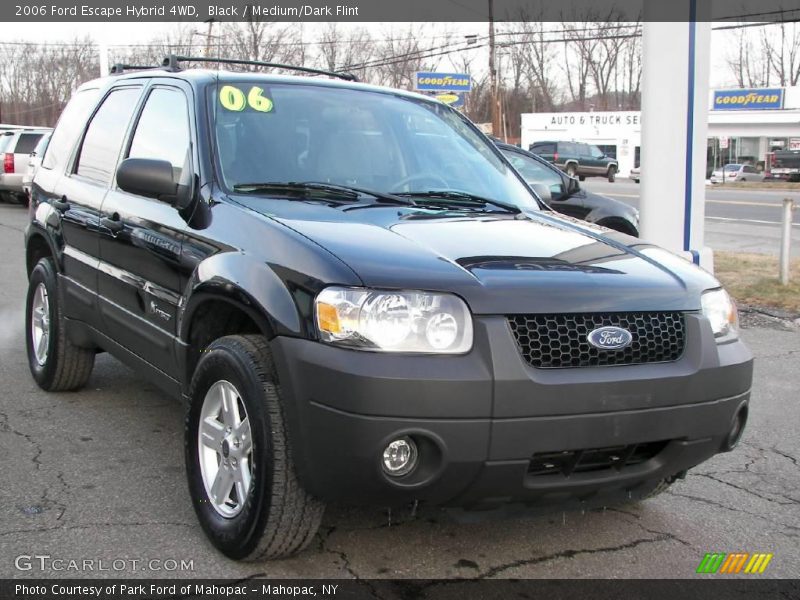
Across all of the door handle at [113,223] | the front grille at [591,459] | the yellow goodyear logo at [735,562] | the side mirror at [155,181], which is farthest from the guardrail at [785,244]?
the side mirror at [155,181]

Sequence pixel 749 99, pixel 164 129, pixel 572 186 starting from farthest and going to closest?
pixel 749 99 < pixel 572 186 < pixel 164 129

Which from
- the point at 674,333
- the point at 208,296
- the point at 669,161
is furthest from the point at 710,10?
the point at 208,296

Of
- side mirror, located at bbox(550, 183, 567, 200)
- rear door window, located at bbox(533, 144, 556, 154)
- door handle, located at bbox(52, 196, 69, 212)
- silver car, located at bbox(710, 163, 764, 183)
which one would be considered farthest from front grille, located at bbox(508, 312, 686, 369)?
silver car, located at bbox(710, 163, 764, 183)

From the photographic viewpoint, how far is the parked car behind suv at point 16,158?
2167 centimetres

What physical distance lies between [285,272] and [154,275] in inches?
45.0

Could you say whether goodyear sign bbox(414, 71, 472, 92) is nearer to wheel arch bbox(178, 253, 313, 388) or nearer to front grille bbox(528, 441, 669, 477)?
wheel arch bbox(178, 253, 313, 388)

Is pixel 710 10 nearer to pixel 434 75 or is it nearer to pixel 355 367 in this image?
pixel 355 367

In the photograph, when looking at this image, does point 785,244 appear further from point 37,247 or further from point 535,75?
point 535,75

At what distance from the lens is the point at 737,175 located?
53656mm

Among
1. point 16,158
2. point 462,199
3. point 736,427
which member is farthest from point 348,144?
point 16,158

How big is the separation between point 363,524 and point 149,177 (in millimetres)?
1643

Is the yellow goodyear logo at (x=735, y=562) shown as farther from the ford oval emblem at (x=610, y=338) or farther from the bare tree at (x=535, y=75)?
the bare tree at (x=535, y=75)

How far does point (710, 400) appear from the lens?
10.4 ft

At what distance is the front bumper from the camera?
2.77m
